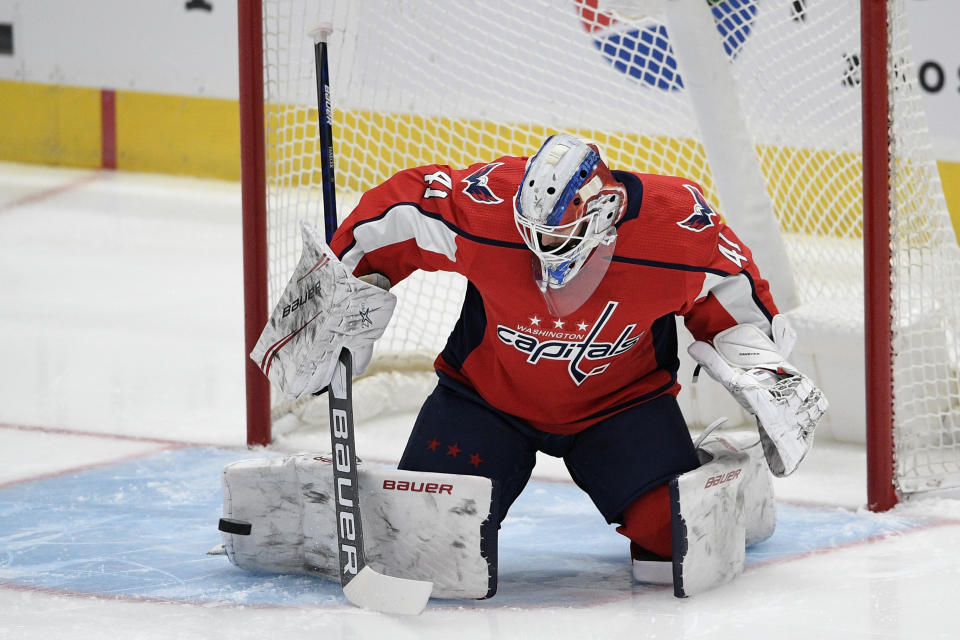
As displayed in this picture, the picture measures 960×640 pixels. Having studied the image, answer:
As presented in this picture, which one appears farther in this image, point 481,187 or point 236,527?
point 236,527

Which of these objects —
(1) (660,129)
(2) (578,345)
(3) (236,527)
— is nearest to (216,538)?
(3) (236,527)

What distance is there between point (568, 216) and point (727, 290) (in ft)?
1.29

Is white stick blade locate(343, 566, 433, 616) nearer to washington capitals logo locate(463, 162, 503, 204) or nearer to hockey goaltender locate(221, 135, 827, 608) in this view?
hockey goaltender locate(221, 135, 827, 608)

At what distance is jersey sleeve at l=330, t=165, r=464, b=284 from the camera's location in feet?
8.63

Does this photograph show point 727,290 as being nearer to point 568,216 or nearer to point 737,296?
point 737,296

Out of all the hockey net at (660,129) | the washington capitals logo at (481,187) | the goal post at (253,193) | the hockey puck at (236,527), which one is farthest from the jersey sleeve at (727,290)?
the goal post at (253,193)

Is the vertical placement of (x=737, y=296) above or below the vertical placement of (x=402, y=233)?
below

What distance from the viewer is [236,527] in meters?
2.77

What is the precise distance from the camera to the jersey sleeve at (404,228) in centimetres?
263

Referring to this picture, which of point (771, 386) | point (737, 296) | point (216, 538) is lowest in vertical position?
point (216, 538)

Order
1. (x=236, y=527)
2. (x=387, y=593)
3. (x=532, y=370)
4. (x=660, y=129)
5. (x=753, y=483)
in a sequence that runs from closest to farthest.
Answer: (x=387, y=593), (x=532, y=370), (x=236, y=527), (x=753, y=483), (x=660, y=129)

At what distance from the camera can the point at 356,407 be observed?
4.02 meters

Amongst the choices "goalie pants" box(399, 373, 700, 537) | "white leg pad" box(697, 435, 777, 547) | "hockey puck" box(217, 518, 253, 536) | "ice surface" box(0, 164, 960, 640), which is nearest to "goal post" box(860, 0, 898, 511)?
"ice surface" box(0, 164, 960, 640)

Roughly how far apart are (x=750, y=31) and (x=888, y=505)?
1464 millimetres
